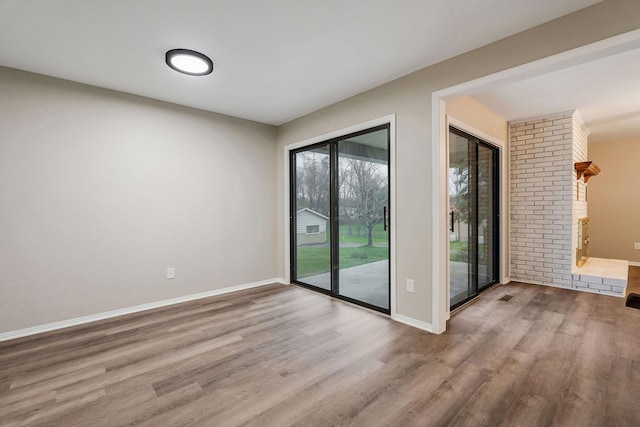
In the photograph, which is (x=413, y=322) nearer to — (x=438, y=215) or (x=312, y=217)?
(x=438, y=215)

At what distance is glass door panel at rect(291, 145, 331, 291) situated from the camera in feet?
13.0

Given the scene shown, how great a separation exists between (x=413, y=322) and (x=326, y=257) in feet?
4.85

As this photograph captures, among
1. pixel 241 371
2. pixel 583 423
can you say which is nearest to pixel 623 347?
pixel 583 423

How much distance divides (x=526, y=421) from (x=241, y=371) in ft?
5.82

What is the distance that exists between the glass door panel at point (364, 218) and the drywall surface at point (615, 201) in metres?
5.33

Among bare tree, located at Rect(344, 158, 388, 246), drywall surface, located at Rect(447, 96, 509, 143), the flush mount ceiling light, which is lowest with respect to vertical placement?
bare tree, located at Rect(344, 158, 388, 246)

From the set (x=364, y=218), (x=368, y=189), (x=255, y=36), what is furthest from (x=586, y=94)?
(x=255, y=36)

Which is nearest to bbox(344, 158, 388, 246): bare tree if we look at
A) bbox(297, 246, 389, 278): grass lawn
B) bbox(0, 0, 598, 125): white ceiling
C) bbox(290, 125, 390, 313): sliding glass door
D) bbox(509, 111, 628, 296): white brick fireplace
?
bbox(290, 125, 390, 313): sliding glass door

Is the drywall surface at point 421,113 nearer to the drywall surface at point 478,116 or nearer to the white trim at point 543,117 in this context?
the drywall surface at point 478,116

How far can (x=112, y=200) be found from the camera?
10.4 ft

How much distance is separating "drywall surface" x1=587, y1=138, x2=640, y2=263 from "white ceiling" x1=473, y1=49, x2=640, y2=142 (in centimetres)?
109

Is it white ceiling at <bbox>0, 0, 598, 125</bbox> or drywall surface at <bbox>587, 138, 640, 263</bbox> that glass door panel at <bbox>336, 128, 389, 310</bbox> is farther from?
drywall surface at <bbox>587, 138, 640, 263</bbox>

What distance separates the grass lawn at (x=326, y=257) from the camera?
11.1 ft

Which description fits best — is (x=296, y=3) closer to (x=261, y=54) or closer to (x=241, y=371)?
(x=261, y=54)
